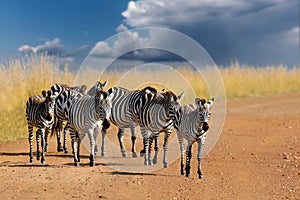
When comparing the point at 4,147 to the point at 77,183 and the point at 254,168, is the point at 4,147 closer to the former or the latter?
the point at 77,183

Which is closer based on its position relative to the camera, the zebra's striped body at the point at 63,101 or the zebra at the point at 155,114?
the zebra at the point at 155,114

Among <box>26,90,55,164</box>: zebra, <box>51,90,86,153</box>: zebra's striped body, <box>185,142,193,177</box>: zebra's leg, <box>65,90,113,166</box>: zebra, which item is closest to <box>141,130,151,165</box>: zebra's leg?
<box>65,90,113,166</box>: zebra

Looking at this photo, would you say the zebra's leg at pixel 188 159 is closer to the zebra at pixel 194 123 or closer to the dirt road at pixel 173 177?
the zebra at pixel 194 123

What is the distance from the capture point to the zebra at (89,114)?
293 inches

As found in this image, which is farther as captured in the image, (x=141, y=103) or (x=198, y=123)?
(x=141, y=103)

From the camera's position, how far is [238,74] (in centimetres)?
2641

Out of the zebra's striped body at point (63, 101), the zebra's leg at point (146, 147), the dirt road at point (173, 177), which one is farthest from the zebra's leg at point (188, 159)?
the zebra's striped body at point (63, 101)

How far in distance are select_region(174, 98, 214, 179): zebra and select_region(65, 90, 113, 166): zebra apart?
133 centimetres

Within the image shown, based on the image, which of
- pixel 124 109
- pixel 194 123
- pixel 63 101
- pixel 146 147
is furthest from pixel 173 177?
pixel 63 101

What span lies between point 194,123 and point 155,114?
43.8 inches

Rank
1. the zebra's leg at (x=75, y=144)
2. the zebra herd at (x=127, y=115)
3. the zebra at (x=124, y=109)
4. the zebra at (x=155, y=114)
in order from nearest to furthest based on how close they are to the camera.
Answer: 1. the zebra herd at (x=127, y=115)
2. the zebra at (x=155, y=114)
3. the zebra's leg at (x=75, y=144)
4. the zebra at (x=124, y=109)

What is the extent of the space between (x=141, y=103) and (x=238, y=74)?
19.2m

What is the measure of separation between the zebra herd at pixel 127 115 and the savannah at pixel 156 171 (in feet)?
1.60

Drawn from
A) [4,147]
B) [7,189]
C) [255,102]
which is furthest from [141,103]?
[255,102]
